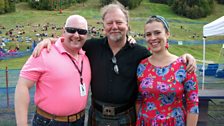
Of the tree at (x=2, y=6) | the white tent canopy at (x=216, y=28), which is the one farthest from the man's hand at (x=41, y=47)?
the tree at (x=2, y=6)

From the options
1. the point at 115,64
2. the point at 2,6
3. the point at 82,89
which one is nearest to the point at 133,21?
Result: the point at 2,6

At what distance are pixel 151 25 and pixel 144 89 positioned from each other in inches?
20.3

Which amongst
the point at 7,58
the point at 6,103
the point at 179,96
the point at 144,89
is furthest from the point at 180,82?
the point at 7,58

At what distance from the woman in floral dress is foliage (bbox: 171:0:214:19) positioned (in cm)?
3678

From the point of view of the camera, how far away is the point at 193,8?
38.1m

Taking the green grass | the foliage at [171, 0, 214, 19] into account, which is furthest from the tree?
the foliage at [171, 0, 214, 19]

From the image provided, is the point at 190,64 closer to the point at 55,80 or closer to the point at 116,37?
the point at 116,37

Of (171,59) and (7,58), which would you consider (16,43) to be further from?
(171,59)

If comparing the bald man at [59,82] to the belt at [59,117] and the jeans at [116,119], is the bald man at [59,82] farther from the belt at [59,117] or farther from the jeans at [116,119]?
the jeans at [116,119]

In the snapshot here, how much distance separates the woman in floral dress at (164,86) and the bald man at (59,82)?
20.9 inches

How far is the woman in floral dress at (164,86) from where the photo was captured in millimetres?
2678

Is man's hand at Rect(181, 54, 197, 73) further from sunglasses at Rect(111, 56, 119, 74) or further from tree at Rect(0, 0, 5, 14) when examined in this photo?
tree at Rect(0, 0, 5, 14)

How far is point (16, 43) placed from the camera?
19.6m

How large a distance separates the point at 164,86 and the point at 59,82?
83 centimetres
